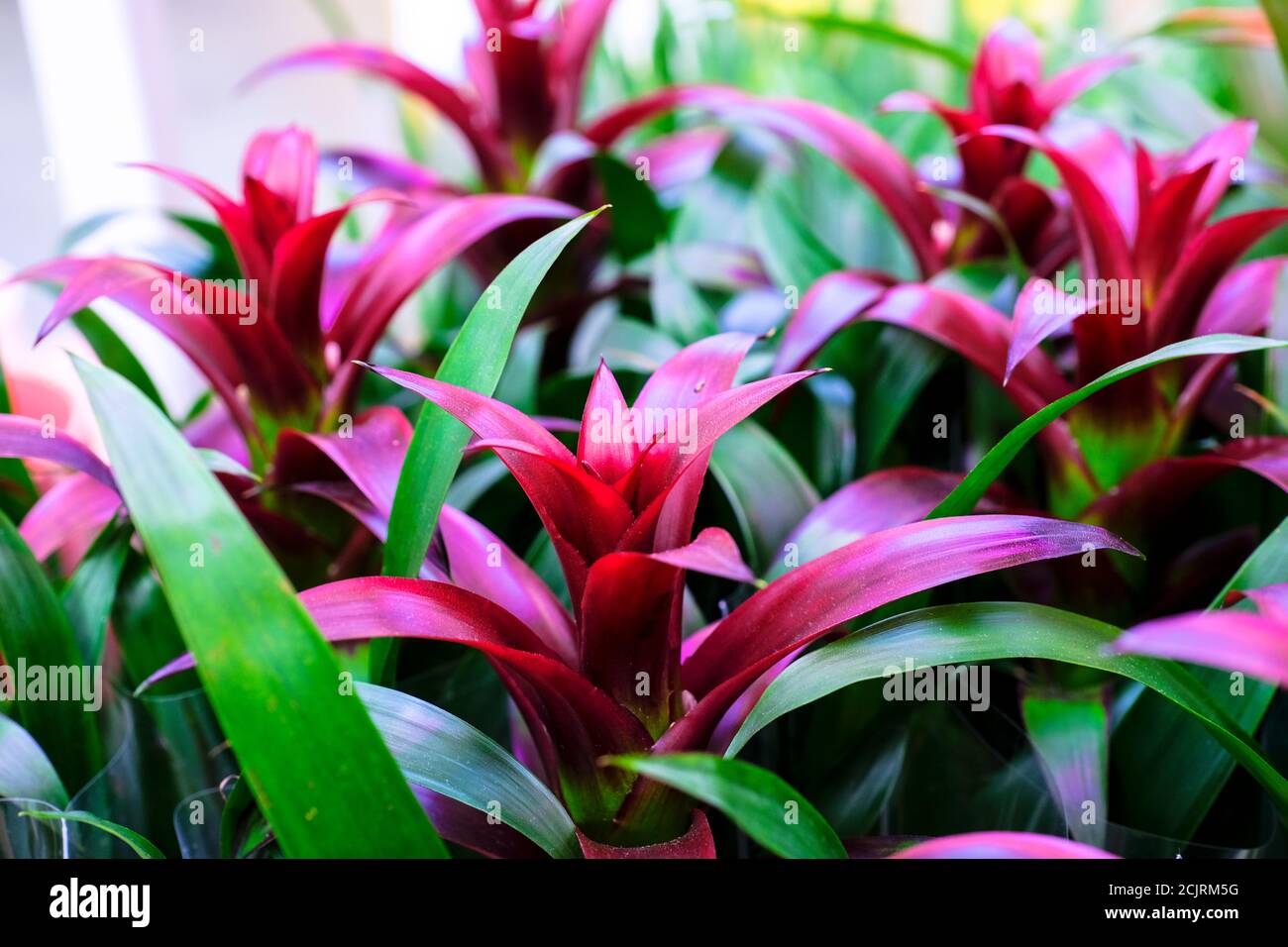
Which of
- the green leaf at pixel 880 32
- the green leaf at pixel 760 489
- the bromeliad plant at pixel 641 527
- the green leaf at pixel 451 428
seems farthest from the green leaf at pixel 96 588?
the green leaf at pixel 880 32

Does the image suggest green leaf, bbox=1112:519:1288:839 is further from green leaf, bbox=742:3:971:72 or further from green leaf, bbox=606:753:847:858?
green leaf, bbox=742:3:971:72

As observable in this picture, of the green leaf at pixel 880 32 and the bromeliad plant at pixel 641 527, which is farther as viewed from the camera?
the green leaf at pixel 880 32

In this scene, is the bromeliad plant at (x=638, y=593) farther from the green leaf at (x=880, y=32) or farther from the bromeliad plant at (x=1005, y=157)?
the green leaf at (x=880, y=32)

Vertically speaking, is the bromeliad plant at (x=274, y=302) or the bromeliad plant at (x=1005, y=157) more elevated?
the bromeliad plant at (x=1005, y=157)

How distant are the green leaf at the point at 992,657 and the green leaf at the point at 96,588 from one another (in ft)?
1.47

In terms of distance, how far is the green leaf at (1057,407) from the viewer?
49 centimetres

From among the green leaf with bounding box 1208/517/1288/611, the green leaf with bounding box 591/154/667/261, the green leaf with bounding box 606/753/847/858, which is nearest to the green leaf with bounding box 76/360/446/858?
the green leaf with bounding box 606/753/847/858

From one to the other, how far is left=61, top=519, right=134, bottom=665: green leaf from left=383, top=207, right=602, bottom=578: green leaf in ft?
0.81

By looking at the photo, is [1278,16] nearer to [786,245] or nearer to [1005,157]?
[1005,157]

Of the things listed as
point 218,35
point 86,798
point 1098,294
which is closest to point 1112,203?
point 1098,294

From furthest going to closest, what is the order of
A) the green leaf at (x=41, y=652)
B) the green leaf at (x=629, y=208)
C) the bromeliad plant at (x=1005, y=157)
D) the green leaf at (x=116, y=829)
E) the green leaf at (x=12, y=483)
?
the green leaf at (x=629, y=208) → the bromeliad plant at (x=1005, y=157) → the green leaf at (x=12, y=483) → the green leaf at (x=41, y=652) → the green leaf at (x=116, y=829)

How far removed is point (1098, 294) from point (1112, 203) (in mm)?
138

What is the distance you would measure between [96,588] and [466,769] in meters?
0.34

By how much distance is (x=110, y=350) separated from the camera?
78 centimetres
